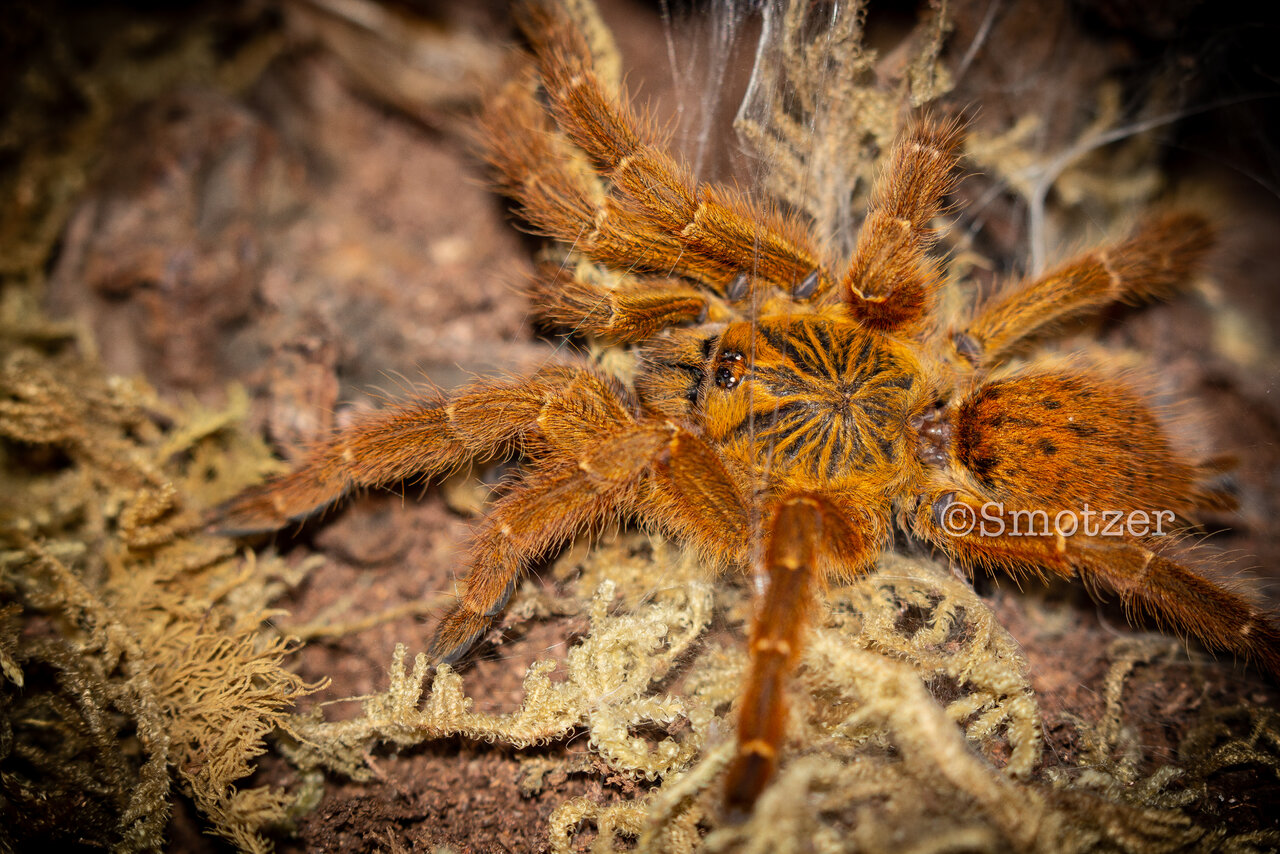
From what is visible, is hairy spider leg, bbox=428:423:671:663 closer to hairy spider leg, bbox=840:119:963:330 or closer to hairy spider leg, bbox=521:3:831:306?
hairy spider leg, bbox=521:3:831:306

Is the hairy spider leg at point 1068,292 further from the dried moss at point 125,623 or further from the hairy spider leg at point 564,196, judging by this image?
the dried moss at point 125,623

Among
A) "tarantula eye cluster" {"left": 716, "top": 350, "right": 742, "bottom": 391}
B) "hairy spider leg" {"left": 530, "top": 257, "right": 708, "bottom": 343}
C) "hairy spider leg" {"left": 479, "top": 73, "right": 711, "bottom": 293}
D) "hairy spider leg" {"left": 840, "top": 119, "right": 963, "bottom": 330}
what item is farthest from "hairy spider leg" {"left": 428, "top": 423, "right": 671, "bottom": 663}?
"hairy spider leg" {"left": 840, "top": 119, "right": 963, "bottom": 330}

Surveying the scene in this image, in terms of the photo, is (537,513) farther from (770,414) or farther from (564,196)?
(564,196)

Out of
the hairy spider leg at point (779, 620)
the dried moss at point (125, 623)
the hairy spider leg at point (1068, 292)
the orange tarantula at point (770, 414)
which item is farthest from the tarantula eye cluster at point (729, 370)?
the dried moss at point (125, 623)

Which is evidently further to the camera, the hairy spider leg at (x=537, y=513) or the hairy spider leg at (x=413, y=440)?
the hairy spider leg at (x=413, y=440)

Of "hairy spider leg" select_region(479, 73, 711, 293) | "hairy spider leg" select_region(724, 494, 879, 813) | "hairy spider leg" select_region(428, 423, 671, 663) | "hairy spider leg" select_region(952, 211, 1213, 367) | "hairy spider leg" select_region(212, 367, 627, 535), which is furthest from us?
"hairy spider leg" select_region(952, 211, 1213, 367)
